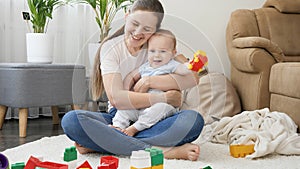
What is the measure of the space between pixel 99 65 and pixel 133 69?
6.3 inches

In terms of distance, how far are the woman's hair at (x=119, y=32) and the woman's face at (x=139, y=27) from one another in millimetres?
17

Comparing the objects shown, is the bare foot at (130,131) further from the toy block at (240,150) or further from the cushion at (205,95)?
the toy block at (240,150)

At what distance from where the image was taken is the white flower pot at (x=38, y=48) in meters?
2.52

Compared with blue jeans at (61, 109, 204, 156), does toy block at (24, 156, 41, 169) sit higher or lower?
higher

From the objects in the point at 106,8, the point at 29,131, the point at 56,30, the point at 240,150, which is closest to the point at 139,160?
the point at 240,150

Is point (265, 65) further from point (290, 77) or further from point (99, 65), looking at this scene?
point (99, 65)

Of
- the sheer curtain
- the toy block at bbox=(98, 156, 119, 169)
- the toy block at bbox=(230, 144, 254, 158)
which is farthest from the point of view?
the sheer curtain

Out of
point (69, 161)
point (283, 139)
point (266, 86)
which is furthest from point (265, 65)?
point (69, 161)

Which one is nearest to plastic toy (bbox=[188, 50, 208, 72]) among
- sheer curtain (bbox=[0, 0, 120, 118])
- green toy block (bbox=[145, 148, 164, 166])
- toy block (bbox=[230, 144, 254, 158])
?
green toy block (bbox=[145, 148, 164, 166])

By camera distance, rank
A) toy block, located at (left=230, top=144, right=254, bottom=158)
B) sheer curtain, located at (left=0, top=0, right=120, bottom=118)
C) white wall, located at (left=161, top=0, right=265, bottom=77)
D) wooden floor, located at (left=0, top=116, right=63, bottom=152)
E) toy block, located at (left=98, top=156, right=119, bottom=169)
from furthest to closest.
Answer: white wall, located at (left=161, top=0, right=265, bottom=77) < sheer curtain, located at (left=0, top=0, right=120, bottom=118) < wooden floor, located at (left=0, top=116, right=63, bottom=152) < toy block, located at (left=230, top=144, right=254, bottom=158) < toy block, located at (left=98, top=156, right=119, bottom=169)

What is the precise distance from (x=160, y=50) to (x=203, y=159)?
52 centimetres

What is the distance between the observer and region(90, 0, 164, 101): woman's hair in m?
1.29

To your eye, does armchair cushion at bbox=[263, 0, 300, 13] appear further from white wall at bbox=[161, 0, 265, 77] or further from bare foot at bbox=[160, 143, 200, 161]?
bare foot at bbox=[160, 143, 200, 161]

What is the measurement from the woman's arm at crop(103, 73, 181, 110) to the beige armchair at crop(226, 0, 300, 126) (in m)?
1.03
